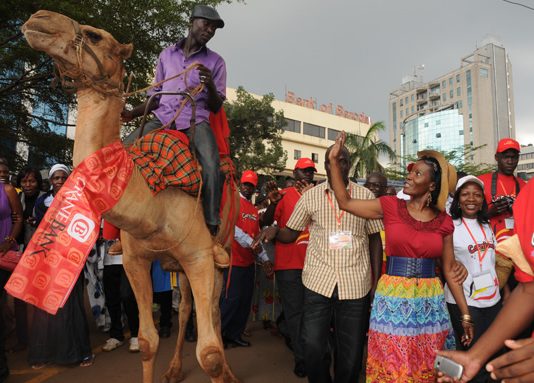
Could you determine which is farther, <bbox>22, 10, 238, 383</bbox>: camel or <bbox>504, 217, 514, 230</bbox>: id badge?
<bbox>504, 217, 514, 230</bbox>: id badge

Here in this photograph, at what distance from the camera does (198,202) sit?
123 inches

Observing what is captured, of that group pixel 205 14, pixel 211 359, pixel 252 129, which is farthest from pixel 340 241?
pixel 252 129

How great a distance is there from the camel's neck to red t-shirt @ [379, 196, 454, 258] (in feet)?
6.62

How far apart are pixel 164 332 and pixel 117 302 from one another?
0.81m

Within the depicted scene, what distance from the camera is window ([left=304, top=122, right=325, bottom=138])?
48750mm

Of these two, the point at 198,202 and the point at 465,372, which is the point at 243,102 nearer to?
the point at 198,202

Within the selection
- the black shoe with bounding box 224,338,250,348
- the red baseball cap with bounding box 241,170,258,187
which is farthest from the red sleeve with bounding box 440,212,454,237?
the red baseball cap with bounding box 241,170,258,187

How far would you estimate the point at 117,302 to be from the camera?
5.39 m

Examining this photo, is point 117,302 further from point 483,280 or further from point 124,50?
point 483,280

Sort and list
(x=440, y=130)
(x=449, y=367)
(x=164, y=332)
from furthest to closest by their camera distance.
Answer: (x=440, y=130) → (x=164, y=332) → (x=449, y=367)

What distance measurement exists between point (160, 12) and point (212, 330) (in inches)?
337

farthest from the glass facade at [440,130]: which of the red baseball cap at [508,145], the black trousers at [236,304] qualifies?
the black trousers at [236,304]

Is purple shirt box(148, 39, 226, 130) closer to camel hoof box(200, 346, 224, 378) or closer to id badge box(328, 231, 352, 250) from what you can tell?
id badge box(328, 231, 352, 250)

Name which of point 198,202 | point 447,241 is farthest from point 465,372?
point 198,202
